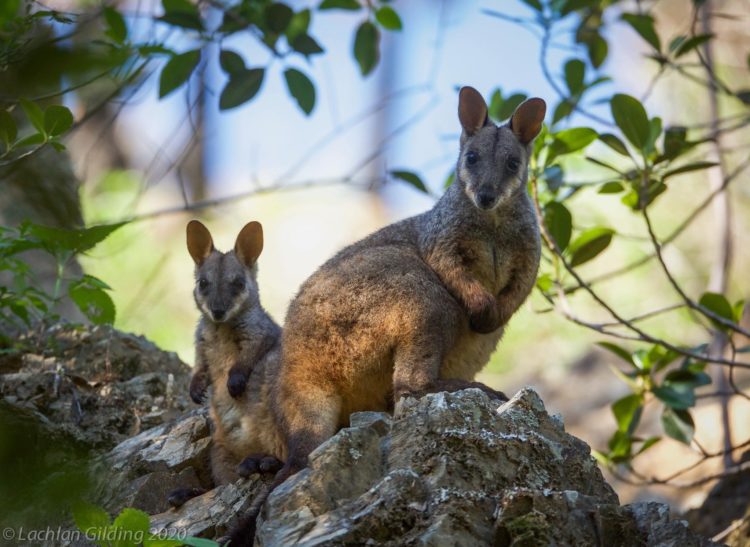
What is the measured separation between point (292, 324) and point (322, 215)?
1426cm

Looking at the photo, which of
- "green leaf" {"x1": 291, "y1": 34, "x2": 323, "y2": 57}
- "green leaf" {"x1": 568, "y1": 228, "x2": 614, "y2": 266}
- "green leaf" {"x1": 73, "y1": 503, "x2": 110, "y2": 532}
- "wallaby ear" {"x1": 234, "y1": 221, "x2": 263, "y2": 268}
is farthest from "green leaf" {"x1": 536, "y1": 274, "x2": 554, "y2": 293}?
"green leaf" {"x1": 73, "y1": 503, "x2": 110, "y2": 532}

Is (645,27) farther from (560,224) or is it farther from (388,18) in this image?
(388,18)

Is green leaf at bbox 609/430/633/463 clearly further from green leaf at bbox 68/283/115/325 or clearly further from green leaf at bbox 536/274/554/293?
green leaf at bbox 68/283/115/325

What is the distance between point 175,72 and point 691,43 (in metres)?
3.40

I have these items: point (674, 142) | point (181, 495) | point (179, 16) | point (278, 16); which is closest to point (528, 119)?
point (674, 142)

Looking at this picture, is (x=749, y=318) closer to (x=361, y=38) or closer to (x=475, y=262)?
(x=361, y=38)

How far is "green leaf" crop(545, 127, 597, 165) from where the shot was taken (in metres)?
5.75

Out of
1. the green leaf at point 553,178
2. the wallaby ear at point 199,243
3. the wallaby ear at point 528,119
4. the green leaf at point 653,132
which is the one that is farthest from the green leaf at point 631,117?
the wallaby ear at point 199,243

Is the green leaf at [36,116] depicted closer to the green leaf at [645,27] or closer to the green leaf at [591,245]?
the green leaf at [591,245]

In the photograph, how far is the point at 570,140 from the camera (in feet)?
18.9

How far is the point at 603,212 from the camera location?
14.1 metres

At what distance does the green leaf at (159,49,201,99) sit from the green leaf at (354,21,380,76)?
1.55 m

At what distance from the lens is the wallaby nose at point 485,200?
4984 millimetres

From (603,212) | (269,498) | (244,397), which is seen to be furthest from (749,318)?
(269,498)
